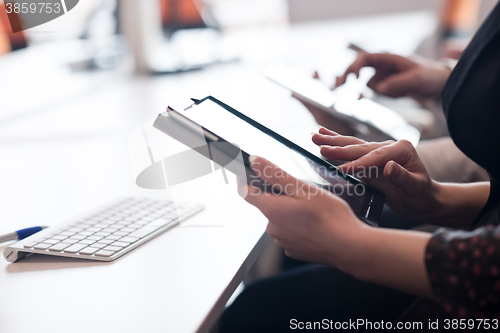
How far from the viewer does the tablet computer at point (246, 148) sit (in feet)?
1.28

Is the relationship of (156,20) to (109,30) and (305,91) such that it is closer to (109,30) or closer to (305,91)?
(109,30)

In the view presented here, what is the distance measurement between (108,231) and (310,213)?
0.81 ft

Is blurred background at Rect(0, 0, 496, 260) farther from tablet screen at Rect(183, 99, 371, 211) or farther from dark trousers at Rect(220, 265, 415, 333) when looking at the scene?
dark trousers at Rect(220, 265, 415, 333)

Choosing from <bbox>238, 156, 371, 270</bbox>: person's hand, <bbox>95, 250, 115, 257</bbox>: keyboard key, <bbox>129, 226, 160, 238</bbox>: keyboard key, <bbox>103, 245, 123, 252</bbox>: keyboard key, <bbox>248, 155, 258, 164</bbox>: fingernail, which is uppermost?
<bbox>248, 155, 258, 164</bbox>: fingernail

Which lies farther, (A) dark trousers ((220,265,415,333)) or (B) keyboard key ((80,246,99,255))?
(A) dark trousers ((220,265,415,333))

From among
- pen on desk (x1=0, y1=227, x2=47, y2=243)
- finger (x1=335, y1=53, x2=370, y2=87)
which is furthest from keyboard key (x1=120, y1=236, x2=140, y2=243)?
finger (x1=335, y1=53, x2=370, y2=87)

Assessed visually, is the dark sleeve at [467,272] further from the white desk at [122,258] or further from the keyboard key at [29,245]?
the keyboard key at [29,245]

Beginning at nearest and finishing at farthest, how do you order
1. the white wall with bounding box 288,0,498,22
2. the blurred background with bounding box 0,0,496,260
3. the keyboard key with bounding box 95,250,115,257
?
the keyboard key with bounding box 95,250,115,257
the blurred background with bounding box 0,0,496,260
the white wall with bounding box 288,0,498,22

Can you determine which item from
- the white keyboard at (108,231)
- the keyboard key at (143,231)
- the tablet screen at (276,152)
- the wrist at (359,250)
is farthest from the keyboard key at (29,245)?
the wrist at (359,250)

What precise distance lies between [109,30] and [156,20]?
9.1 inches

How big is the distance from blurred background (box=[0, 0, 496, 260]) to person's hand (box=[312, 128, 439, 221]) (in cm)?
7

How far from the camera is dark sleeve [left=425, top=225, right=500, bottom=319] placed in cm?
32

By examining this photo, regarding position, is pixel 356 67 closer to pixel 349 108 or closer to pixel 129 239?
pixel 349 108

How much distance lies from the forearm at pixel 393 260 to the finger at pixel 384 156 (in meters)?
0.09
